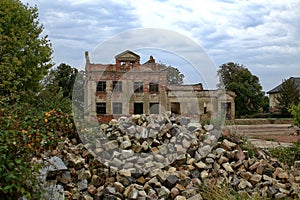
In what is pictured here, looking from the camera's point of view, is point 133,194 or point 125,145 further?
point 125,145

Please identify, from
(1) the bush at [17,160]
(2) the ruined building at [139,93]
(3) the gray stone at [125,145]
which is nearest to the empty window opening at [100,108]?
(2) the ruined building at [139,93]

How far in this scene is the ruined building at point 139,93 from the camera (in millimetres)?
5941

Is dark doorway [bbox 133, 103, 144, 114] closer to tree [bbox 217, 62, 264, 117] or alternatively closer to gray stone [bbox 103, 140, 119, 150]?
gray stone [bbox 103, 140, 119, 150]

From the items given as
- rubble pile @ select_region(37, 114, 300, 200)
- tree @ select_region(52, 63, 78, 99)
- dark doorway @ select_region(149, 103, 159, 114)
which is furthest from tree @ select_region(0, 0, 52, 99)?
rubble pile @ select_region(37, 114, 300, 200)

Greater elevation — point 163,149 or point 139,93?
Result: point 139,93

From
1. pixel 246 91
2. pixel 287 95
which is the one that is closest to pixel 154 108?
pixel 287 95

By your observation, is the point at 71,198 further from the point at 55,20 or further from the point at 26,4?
the point at 26,4

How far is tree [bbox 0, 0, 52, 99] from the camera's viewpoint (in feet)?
44.9

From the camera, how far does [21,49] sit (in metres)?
15.1

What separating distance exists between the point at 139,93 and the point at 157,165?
189 centimetres

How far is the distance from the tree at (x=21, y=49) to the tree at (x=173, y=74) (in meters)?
8.43

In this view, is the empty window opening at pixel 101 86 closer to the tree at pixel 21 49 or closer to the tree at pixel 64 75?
the tree at pixel 21 49

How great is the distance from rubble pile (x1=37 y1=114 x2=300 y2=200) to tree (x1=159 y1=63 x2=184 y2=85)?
0.72 meters

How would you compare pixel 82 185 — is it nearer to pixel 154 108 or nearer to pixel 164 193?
pixel 164 193
